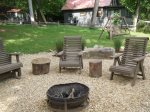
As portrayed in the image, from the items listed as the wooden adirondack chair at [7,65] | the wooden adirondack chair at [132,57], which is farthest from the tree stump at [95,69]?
the wooden adirondack chair at [7,65]

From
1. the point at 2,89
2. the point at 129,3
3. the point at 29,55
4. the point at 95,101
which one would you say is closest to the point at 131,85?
the point at 95,101

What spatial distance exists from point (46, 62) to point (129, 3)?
63.7 ft

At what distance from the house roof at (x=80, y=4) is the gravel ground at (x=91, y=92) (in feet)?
72.9

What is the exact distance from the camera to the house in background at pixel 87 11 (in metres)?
28.8

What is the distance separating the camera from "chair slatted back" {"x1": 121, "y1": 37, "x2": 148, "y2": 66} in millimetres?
6664

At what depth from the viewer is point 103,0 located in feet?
97.3

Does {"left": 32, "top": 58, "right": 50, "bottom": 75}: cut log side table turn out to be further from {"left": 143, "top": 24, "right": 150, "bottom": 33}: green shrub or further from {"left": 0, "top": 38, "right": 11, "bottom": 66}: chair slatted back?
{"left": 143, "top": 24, "right": 150, "bottom": 33}: green shrub

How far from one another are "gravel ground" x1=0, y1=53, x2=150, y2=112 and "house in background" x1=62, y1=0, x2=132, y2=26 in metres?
22.1

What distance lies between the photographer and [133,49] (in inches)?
269

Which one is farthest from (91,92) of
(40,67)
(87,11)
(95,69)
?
(87,11)

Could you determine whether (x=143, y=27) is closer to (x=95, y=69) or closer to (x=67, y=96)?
(x=95, y=69)

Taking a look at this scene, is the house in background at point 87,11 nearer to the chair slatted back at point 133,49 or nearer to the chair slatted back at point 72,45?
the chair slatted back at point 72,45

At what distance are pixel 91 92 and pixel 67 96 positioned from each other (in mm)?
1083

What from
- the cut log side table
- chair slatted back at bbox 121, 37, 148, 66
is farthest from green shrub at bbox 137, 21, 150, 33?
the cut log side table
